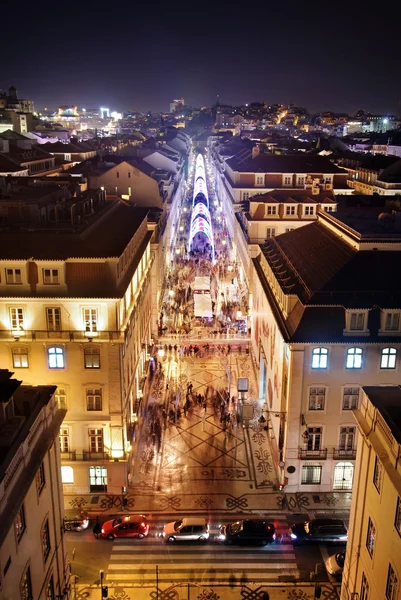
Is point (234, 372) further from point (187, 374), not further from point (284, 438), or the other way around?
point (284, 438)

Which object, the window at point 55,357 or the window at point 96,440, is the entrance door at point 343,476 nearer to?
the window at point 96,440

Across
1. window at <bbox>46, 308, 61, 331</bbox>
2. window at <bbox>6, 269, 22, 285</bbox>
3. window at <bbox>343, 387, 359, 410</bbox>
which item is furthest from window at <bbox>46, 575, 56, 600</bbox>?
window at <bbox>343, 387, 359, 410</bbox>

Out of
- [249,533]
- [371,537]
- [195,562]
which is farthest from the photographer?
[249,533]

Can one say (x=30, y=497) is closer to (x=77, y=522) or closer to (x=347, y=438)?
(x=77, y=522)

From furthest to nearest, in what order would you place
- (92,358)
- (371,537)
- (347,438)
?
(347,438) < (92,358) < (371,537)

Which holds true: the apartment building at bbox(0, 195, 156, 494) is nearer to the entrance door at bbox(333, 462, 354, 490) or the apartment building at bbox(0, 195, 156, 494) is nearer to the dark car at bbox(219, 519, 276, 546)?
the dark car at bbox(219, 519, 276, 546)

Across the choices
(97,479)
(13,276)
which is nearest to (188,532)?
(97,479)
